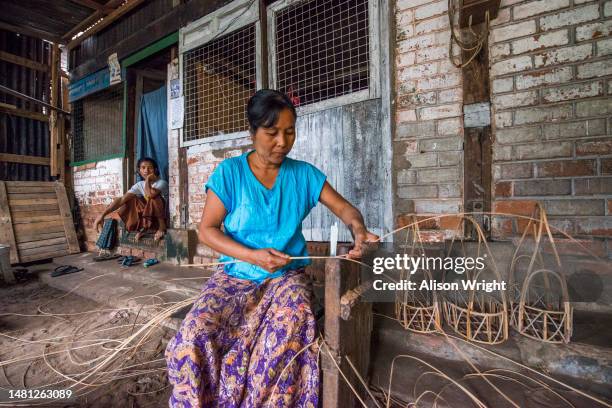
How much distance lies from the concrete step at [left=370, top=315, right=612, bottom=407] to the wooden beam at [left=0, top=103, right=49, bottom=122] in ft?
24.3

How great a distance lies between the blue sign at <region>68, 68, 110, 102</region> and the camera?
5.09m

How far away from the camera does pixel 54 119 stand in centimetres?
586

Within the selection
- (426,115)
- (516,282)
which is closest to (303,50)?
(426,115)

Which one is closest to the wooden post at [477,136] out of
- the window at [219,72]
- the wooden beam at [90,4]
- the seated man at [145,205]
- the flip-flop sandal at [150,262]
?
the window at [219,72]

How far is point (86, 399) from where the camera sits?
166cm

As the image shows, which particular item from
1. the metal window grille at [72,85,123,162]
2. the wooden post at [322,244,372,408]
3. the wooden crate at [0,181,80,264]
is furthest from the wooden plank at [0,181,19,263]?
the wooden post at [322,244,372,408]

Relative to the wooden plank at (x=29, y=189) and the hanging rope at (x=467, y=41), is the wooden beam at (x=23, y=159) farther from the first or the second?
the hanging rope at (x=467, y=41)

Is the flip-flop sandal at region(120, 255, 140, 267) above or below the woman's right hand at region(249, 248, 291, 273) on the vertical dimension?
below

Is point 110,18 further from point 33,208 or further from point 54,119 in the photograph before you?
point 33,208

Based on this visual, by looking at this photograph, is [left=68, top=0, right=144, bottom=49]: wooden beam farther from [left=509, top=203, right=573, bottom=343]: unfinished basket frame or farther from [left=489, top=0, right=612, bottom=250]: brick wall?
[left=509, top=203, right=573, bottom=343]: unfinished basket frame

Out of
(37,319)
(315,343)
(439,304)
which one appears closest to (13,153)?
(37,319)

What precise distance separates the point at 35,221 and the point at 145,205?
2396 mm

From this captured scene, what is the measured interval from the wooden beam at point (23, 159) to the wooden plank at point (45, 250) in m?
1.93

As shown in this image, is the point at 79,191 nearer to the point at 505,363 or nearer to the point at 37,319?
the point at 37,319
